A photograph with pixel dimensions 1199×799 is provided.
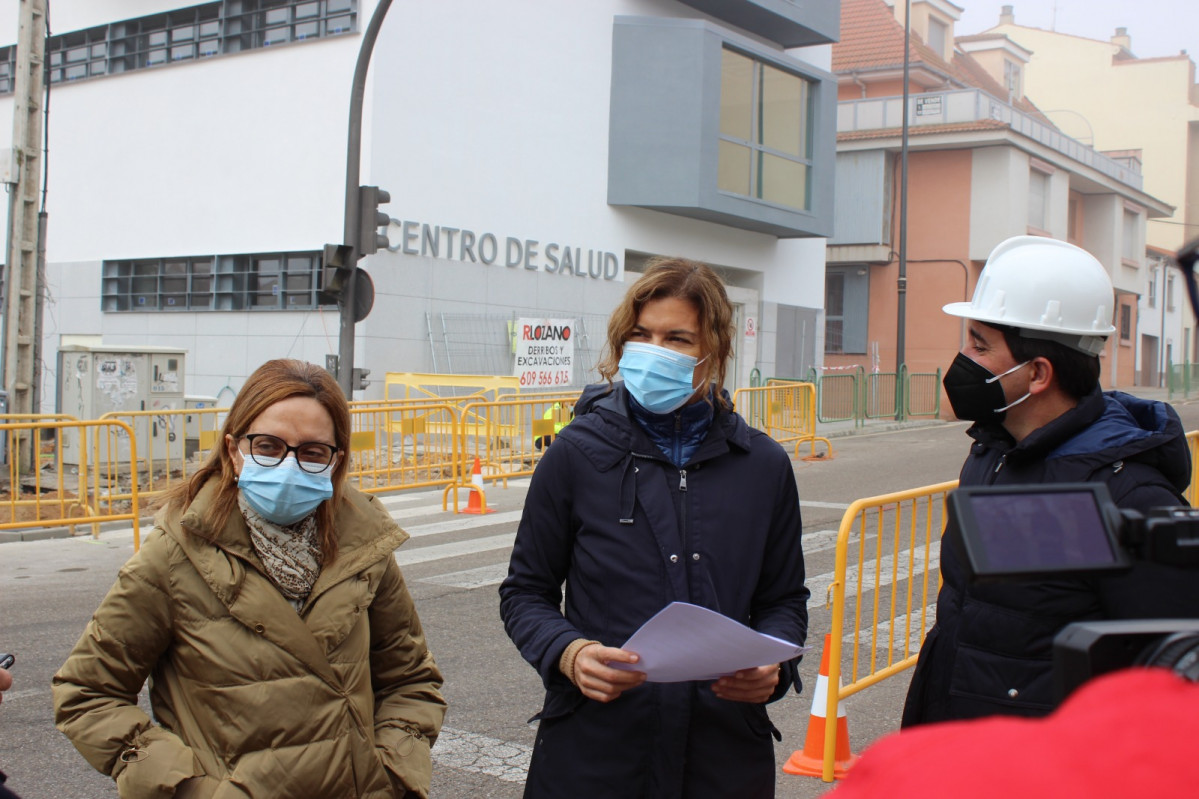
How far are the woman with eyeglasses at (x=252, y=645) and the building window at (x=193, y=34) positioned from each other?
16705 mm

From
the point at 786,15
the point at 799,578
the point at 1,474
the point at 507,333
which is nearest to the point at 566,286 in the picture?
the point at 507,333

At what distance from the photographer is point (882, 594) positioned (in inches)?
323

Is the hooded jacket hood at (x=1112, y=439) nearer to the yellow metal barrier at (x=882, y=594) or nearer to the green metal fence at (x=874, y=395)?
the yellow metal barrier at (x=882, y=594)

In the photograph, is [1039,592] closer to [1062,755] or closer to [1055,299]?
[1055,299]

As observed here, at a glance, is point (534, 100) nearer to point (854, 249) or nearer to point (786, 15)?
point (786, 15)

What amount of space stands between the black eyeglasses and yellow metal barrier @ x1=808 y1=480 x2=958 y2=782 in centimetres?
269

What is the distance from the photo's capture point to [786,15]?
993 inches

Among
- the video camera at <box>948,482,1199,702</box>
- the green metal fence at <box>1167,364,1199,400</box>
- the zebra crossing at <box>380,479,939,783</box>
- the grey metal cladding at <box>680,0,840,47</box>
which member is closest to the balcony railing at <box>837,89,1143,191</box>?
the grey metal cladding at <box>680,0,840,47</box>

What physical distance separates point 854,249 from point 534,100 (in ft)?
49.4

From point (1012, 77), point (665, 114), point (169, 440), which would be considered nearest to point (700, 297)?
point (169, 440)

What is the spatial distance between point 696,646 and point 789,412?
16381mm

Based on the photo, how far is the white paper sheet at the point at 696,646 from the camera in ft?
7.30

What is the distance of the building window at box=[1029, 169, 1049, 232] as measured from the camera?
34.0 m

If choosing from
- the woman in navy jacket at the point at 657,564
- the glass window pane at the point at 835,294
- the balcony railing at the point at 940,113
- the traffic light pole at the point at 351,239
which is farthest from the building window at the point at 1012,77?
the woman in navy jacket at the point at 657,564
